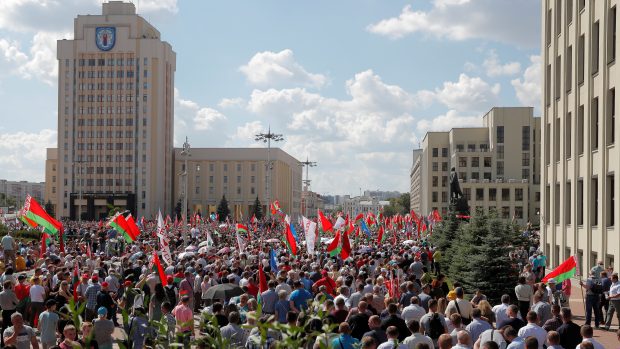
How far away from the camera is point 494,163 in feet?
351

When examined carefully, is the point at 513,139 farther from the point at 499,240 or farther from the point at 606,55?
the point at 499,240

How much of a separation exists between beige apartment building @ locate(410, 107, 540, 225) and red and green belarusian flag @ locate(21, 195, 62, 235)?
74519 millimetres

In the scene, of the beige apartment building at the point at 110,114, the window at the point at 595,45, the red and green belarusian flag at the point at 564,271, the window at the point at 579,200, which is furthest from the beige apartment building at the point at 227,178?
the red and green belarusian flag at the point at 564,271

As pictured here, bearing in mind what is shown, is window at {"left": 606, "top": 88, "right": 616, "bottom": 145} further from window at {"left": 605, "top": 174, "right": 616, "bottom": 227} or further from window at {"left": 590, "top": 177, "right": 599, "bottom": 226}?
window at {"left": 590, "top": 177, "right": 599, "bottom": 226}

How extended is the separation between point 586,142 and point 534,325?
2072cm

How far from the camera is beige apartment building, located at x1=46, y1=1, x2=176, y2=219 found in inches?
4373

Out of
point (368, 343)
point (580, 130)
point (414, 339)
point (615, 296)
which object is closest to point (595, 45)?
point (580, 130)

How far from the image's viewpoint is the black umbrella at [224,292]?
55.8ft

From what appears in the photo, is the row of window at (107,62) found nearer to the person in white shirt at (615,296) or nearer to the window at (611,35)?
the window at (611,35)

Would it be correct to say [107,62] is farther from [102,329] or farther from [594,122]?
[102,329]

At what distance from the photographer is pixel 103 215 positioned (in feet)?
370

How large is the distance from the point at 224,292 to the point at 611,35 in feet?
60.7

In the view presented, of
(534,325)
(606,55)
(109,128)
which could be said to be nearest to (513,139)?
(109,128)

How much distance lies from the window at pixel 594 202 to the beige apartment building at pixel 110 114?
88.5m
